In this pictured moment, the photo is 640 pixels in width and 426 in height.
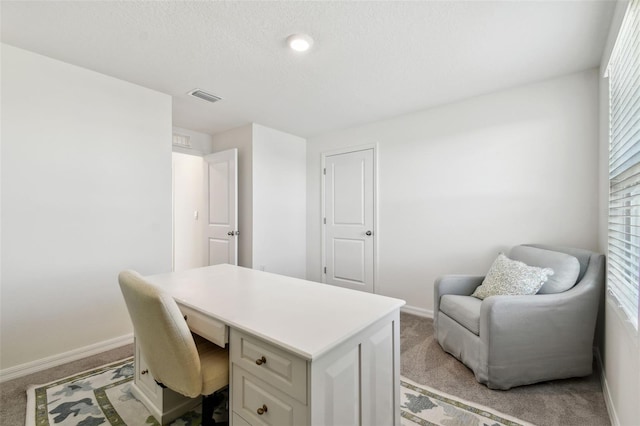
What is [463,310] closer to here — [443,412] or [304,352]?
[443,412]

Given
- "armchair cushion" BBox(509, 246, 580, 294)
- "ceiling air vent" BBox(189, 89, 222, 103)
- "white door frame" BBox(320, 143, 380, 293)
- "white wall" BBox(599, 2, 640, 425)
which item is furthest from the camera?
"white door frame" BBox(320, 143, 380, 293)

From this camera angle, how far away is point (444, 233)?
3.14 m

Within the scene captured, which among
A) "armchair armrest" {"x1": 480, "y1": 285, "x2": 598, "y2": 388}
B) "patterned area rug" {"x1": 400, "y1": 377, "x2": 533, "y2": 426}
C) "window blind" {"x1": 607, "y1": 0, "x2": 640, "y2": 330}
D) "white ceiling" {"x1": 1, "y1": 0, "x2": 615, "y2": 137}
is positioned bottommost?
"patterned area rug" {"x1": 400, "y1": 377, "x2": 533, "y2": 426}

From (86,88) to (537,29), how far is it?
3384 mm

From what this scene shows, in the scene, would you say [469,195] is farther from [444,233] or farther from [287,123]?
[287,123]

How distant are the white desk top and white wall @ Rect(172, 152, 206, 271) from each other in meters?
3.07

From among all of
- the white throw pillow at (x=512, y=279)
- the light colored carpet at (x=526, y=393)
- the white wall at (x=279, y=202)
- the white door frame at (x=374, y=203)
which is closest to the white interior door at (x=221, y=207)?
the white wall at (x=279, y=202)

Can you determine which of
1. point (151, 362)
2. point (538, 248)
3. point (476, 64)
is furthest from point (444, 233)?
point (151, 362)

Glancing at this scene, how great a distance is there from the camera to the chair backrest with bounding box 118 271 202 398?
1133mm

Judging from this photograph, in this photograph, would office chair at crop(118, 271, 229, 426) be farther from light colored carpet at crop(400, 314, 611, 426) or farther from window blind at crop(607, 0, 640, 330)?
window blind at crop(607, 0, 640, 330)

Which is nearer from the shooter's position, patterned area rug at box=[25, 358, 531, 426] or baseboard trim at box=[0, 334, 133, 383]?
patterned area rug at box=[25, 358, 531, 426]

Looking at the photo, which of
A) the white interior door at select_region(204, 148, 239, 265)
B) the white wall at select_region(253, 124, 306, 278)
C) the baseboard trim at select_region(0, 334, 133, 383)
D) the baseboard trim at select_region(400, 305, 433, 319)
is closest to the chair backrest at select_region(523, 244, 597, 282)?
the baseboard trim at select_region(400, 305, 433, 319)

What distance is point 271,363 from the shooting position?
3.49 ft

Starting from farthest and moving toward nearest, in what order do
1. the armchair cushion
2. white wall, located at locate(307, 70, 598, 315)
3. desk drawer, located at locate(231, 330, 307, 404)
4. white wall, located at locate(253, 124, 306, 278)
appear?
white wall, located at locate(253, 124, 306, 278)
white wall, located at locate(307, 70, 598, 315)
the armchair cushion
desk drawer, located at locate(231, 330, 307, 404)
